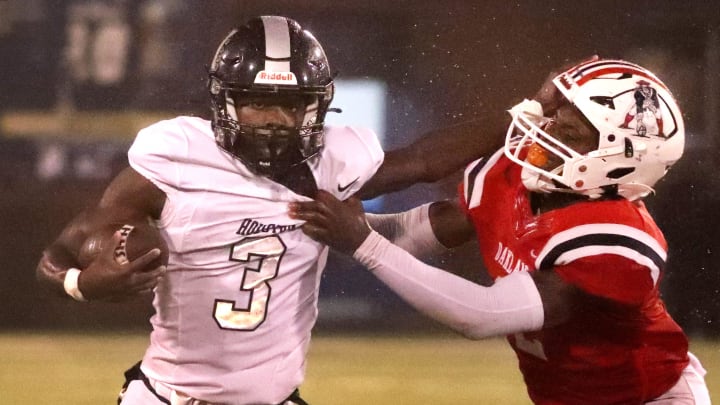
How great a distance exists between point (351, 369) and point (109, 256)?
1.99m

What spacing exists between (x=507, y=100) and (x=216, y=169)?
174 cm

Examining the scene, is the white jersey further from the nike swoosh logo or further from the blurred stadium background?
the blurred stadium background

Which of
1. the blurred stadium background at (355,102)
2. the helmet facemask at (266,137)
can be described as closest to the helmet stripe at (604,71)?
the helmet facemask at (266,137)

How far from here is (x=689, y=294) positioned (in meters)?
3.91

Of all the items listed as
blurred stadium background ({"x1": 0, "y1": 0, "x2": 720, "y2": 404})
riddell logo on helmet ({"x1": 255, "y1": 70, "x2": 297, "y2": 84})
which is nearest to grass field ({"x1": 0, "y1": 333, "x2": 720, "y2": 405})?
blurred stadium background ({"x1": 0, "y1": 0, "x2": 720, "y2": 404})

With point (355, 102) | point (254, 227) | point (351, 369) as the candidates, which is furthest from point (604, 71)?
point (351, 369)

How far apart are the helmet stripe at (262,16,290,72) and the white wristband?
1.69ft

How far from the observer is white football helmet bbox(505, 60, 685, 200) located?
84.6 inches

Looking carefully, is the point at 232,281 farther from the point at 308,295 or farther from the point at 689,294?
the point at 689,294

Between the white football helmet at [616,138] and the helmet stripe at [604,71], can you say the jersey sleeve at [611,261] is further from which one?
the helmet stripe at [604,71]

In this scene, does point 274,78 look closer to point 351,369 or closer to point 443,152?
point 443,152

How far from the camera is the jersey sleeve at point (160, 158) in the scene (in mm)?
2033

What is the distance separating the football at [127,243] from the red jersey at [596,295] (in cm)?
75

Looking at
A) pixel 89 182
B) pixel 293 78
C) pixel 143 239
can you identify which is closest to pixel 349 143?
pixel 293 78
